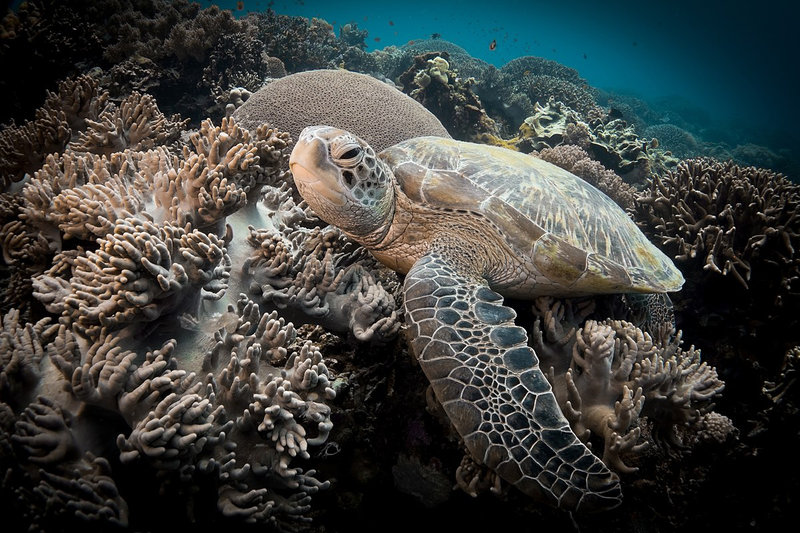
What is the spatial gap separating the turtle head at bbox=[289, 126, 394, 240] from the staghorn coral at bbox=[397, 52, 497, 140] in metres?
5.69

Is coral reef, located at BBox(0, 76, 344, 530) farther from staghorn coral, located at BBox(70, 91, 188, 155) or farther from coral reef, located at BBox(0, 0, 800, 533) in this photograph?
staghorn coral, located at BBox(70, 91, 188, 155)

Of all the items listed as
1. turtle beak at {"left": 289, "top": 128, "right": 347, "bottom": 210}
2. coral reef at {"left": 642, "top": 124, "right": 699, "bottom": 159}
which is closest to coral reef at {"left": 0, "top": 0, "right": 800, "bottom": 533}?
turtle beak at {"left": 289, "top": 128, "right": 347, "bottom": 210}

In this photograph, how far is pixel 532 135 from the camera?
760 centimetres

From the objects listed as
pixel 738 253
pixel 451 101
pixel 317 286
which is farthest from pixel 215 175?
pixel 451 101

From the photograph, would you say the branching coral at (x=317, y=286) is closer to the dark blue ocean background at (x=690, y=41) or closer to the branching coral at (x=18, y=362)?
the branching coral at (x=18, y=362)

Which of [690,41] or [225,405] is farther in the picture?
[690,41]

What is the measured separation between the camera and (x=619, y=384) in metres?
1.90

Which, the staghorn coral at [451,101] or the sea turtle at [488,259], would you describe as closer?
the sea turtle at [488,259]

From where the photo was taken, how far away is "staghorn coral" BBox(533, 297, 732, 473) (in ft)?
5.69

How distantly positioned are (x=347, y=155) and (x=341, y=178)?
15 centimetres

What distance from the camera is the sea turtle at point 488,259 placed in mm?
1512

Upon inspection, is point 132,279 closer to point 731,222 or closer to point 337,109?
point 337,109

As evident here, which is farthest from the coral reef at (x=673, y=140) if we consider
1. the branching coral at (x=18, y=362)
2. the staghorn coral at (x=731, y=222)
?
the branching coral at (x=18, y=362)

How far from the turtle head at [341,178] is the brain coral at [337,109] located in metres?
2.35
